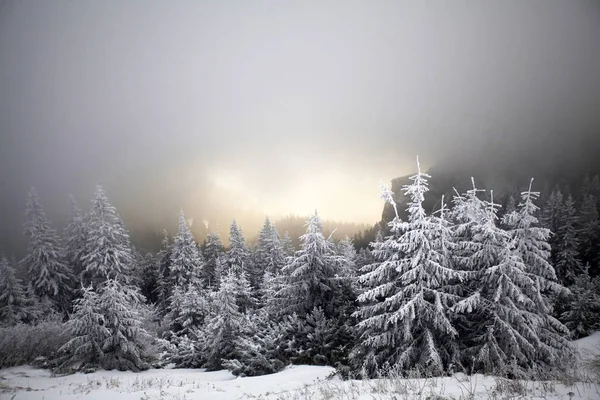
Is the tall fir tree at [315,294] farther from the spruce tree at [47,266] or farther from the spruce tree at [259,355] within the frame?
the spruce tree at [47,266]

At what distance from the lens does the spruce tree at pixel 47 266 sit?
25.1 metres

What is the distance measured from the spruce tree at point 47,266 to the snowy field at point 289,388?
62.0ft

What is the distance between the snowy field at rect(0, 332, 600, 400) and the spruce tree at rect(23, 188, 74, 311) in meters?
18.9

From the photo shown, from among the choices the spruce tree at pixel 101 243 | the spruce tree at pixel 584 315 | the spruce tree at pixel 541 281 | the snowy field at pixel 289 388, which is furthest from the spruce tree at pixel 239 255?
the spruce tree at pixel 541 281

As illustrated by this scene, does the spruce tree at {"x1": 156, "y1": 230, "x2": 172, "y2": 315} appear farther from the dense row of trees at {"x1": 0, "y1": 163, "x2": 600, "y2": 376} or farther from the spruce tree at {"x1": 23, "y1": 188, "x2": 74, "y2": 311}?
the dense row of trees at {"x1": 0, "y1": 163, "x2": 600, "y2": 376}

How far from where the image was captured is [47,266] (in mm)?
26359

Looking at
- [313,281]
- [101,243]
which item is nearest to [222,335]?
[313,281]

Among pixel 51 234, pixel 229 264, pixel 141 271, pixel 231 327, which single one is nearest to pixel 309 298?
Answer: pixel 231 327

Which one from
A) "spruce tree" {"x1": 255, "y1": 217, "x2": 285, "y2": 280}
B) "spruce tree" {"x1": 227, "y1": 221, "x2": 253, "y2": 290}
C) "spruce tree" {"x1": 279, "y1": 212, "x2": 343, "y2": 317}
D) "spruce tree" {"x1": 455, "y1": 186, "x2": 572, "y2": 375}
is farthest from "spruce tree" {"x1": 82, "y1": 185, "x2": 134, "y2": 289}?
"spruce tree" {"x1": 455, "y1": 186, "x2": 572, "y2": 375}

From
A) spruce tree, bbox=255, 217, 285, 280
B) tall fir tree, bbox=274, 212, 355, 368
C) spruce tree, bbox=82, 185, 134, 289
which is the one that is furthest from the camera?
spruce tree, bbox=255, 217, 285, 280

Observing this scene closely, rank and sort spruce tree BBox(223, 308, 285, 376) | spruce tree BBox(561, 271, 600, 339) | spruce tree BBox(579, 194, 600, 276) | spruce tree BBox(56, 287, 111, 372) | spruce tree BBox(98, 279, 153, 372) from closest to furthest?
spruce tree BBox(56, 287, 111, 372) < spruce tree BBox(223, 308, 285, 376) < spruce tree BBox(98, 279, 153, 372) < spruce tree BBox(561, 271, 600, 339) < spruce tree BBox(579, 194, 600, 276)

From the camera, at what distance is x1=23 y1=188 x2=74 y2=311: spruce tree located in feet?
82.5

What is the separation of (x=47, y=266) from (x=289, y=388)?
30052 millimetres

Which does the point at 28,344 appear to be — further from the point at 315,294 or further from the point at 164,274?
the point at 164,274
